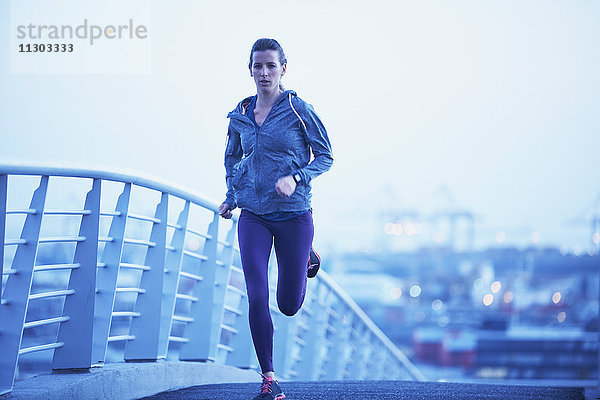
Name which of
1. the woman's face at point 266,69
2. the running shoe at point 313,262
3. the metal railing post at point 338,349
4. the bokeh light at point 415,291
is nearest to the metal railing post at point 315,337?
the metal railing post at point 338,349

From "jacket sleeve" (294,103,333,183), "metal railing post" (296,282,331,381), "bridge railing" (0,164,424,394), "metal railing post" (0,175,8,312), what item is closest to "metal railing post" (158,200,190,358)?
"bridge railing" (0,164,424,394)

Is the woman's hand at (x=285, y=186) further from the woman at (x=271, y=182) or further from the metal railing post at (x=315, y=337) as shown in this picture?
the metal railing post at (x=315, y=337)

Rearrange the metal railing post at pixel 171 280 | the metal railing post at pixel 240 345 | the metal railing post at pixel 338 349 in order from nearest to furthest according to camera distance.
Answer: the metal railing post at pixel 171 280 → the metal railing post at pixel 240 345 → the metal railing post at pixel 338 349

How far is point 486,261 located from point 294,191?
4138 inches

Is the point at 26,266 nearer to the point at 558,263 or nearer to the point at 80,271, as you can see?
the point at 80,271

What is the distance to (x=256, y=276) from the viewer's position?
3.36 meters

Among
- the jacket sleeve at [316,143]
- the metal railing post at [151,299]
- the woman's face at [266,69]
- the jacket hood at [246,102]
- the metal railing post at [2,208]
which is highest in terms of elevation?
the woman's face at [266,69]

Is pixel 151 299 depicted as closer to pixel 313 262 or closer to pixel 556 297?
pixel 313 262

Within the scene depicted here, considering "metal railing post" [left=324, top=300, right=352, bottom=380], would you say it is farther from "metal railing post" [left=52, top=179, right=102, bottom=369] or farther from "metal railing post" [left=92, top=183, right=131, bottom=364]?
"metal railing post" [left=52, top=179, right=102, bottom=369]

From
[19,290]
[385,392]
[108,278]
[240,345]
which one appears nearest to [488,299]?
[240,345]

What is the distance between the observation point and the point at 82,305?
11.2 feet

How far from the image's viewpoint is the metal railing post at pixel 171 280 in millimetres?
4246

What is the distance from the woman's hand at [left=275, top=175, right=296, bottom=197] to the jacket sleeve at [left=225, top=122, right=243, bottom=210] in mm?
430

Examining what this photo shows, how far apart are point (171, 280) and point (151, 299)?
9.2 inches
